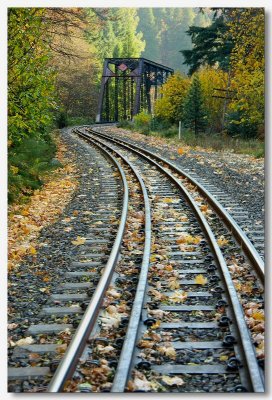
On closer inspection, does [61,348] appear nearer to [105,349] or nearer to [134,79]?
[105,349]

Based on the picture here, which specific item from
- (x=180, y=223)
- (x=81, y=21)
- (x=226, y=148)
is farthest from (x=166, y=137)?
(x=180, y=223)

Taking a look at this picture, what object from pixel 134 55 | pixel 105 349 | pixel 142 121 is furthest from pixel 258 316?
pixel 134 55

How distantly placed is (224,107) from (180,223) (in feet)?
51.9

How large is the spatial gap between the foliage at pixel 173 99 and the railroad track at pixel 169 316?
71.5 ft

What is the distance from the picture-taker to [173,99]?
30234 mm

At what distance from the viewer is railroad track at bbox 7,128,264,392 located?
3588mm

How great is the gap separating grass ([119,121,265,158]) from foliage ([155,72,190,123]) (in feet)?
6.76

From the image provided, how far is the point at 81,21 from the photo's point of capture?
50.4 feet

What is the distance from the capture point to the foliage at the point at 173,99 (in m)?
29.9

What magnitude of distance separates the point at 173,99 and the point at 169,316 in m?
26.4

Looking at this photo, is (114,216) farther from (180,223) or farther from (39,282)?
(39,282)

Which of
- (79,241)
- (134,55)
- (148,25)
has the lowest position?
(79,241)

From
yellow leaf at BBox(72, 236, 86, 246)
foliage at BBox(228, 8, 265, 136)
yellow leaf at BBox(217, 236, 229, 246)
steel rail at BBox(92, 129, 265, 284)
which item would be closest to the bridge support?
foliage at BBox(228, 8, 265, 136)

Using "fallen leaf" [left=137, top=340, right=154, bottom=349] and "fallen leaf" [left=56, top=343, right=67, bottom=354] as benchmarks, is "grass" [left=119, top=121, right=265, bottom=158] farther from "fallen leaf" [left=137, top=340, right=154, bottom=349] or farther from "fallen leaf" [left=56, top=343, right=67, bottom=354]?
"fallen leaf" [left=56, top=343, right=67, bottom=354]
